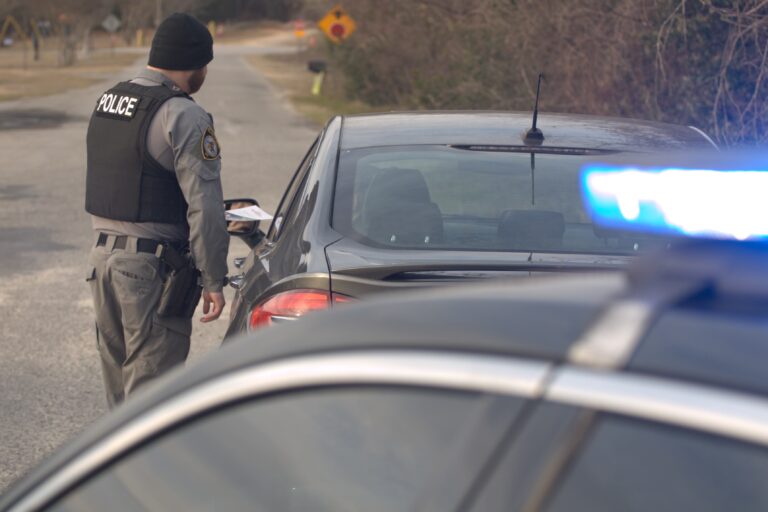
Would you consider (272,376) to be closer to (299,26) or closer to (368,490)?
(368,490)

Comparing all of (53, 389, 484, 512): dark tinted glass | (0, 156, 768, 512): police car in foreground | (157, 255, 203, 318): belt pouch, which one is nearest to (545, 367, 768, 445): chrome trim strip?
(0, 156, 768, 512): police car in foreground

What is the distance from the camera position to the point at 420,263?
330 cm

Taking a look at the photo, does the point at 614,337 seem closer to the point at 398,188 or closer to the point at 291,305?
the point at 291,305

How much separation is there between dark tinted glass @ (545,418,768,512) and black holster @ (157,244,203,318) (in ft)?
10.9

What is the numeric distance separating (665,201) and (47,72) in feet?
167

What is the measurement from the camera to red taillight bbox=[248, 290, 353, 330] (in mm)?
3359

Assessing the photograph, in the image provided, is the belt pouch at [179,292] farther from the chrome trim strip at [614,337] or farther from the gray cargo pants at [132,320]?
the chrome trim strip at [614,337]

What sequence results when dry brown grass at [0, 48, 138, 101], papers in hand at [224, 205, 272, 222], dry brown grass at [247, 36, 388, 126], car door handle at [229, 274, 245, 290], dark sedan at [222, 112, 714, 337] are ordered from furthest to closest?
dry brown grass at [0, 48, 138, 101]
dry brown grass at [247, 36, 388, 126]
papers in hand at [224, 205, 272, 222]
car door handle at [229, 274, 245, 290]
dark sedan at [222, 112, 714, 337]

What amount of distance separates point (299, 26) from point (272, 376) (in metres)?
60.4

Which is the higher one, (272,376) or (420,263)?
(272,376)

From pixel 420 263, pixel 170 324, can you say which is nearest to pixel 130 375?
pixel 170 324

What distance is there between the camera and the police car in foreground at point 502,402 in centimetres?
114

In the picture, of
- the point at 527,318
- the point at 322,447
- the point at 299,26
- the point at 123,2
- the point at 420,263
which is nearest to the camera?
the point at 527,318

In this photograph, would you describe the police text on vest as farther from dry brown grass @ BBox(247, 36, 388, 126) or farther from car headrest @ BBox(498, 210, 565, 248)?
dry brown grass @ BBox(247, 36, 388, 126)
